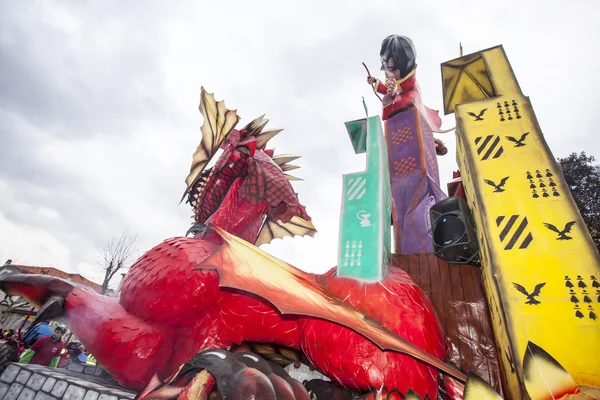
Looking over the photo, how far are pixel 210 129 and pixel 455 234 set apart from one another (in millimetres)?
2851

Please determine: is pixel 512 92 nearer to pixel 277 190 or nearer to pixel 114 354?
pixel 277 190

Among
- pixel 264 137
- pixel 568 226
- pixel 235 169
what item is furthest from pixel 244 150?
pixel 568 226

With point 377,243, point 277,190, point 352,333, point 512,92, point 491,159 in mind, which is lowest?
point 352,333

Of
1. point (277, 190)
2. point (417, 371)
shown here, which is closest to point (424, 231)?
point (277, 190)

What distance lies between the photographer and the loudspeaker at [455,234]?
258cm

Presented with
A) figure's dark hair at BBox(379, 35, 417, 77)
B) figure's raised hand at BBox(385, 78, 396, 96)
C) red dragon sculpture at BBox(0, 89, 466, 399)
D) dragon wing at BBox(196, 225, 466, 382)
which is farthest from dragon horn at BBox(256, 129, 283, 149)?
figure's dark hair at BBox(379, 35, 417, 77)

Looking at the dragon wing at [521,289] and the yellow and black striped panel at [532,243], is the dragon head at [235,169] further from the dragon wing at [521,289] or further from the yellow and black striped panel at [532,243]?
the dragon wing at [521,289]

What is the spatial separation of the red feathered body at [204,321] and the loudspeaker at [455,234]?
558mm

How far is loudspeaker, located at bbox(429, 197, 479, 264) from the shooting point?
8.46 ft

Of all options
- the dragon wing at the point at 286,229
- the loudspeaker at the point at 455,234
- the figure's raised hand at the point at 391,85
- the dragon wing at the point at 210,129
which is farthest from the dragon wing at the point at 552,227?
the figure's raised hand at the point at 391,85

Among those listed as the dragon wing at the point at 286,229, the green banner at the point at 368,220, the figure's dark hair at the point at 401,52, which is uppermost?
the figure's dark hair at the point at 401,52

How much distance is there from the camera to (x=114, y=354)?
210cm

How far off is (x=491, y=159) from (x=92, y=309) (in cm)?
327

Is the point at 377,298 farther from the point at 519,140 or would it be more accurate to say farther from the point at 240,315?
the point at 519,140
